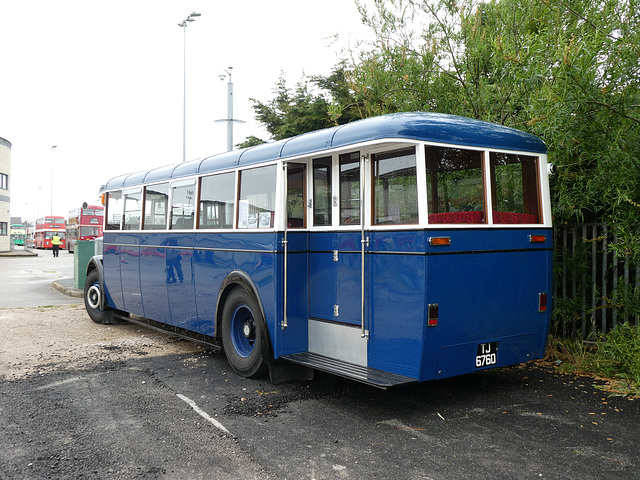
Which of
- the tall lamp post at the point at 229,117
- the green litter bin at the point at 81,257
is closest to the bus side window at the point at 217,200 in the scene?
the tall lamp post at the point at 229,117

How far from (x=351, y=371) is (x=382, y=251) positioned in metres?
1.10

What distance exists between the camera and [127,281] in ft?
29.4

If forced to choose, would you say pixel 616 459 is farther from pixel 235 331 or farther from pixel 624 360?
pixel 235 331

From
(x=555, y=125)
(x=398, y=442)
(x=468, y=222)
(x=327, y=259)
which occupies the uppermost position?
(x=555, y=125)

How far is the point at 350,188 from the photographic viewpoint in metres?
5.46

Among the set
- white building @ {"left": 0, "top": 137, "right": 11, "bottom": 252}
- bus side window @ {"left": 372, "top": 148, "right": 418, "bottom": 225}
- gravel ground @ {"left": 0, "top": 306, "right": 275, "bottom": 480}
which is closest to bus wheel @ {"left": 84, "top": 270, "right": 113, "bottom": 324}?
gravel ground @ {"left": 0, "top": 306, "right": 275, "bottom": 480}

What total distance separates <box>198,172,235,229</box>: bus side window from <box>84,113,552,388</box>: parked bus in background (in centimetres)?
2

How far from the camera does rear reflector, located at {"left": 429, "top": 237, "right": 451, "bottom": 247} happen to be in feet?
15.2

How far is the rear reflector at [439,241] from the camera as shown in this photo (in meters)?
4.64

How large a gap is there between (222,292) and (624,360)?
14.6ft

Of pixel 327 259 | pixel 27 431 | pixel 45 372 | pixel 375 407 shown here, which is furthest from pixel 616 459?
pixel 45 372

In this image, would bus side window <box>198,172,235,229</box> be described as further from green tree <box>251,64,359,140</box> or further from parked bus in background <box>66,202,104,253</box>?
parked bus in background <box>66,202,104,253</box>

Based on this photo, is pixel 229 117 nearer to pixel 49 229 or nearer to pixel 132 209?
pixel 132 209

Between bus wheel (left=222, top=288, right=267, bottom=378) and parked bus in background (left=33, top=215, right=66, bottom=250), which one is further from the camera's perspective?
parked bus in background (left=33, top=215, right=66, bottom=250)
